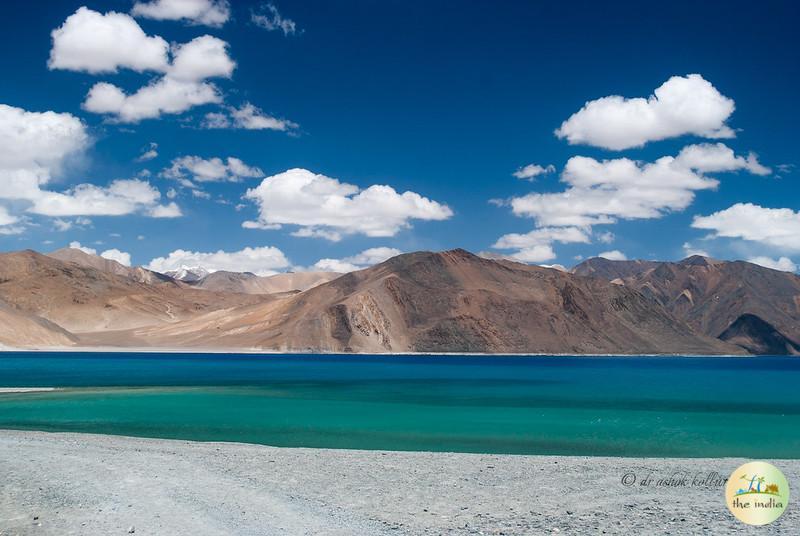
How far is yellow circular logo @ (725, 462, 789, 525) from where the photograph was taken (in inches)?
635

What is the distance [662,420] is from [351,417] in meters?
17.4

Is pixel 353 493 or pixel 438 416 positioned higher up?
pixel 353 493

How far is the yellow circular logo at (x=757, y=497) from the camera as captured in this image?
1612 centimetres

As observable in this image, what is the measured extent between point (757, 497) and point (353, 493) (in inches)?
370

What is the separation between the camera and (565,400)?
57312 mm

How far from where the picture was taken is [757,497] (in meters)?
17.0

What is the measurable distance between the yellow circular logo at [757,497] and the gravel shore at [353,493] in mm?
264

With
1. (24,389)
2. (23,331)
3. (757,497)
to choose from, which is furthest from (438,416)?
(23,331)

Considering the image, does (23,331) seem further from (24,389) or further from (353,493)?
(353,493)

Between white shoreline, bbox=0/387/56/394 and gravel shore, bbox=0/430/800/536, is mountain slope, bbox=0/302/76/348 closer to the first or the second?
white shoreline, bbox=0/387/56/394

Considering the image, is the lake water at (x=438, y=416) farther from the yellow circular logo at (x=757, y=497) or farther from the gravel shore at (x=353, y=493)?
the yellow circular logo at (x=757, y=497)

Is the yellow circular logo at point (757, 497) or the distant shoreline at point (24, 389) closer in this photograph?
the yellow circular logo at point (757, 497)

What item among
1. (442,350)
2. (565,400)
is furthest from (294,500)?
(442,350)

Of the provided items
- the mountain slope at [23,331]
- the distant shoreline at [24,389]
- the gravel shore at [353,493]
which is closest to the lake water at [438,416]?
the distant shoreline at [24,389]
